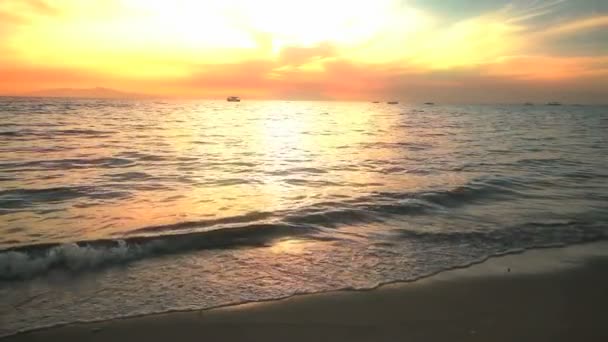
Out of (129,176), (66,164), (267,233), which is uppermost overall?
(66,164)

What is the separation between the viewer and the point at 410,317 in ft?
17.4

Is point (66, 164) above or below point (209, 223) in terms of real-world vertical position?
above

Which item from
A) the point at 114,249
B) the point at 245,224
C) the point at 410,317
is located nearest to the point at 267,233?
the point at 245,224

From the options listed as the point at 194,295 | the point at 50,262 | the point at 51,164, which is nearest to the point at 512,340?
the point at 194,295

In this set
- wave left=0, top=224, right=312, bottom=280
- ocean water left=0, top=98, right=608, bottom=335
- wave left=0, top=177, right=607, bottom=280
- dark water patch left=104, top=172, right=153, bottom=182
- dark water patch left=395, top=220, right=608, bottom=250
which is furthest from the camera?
dark water patch left=104, top=172, right=153, bottom=182

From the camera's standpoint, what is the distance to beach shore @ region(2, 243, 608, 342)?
15.9 feet

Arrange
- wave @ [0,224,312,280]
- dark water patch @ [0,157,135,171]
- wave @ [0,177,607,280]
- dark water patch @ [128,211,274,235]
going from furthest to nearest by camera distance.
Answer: dark water patch @ [0,157,135,171] < dark water patch @ [128,211,274,235] < wave @ [0,177,607,280] < wave @ [0,224,312,280]

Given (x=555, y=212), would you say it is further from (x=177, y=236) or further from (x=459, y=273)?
(x=177, y=236)

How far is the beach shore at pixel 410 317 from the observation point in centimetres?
483

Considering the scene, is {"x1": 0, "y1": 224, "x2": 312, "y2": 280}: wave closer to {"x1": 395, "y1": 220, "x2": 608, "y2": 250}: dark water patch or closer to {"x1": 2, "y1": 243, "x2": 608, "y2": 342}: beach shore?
{"x1": 2, "y1": 243, "x2": 608, "y2": 342}: beach shore

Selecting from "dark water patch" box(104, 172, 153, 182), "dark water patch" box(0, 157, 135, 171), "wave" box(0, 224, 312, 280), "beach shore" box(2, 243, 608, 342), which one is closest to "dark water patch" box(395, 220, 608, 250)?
"beach shore" box(2, 243, 608, 342)

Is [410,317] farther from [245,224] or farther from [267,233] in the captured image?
[245,224]

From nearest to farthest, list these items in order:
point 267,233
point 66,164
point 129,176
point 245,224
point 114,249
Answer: point 114,249
point 267,233
point 245,224
point 129,176
point 66,164

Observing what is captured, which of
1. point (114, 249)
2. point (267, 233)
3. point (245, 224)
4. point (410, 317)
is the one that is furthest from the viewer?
point (245, 224)
